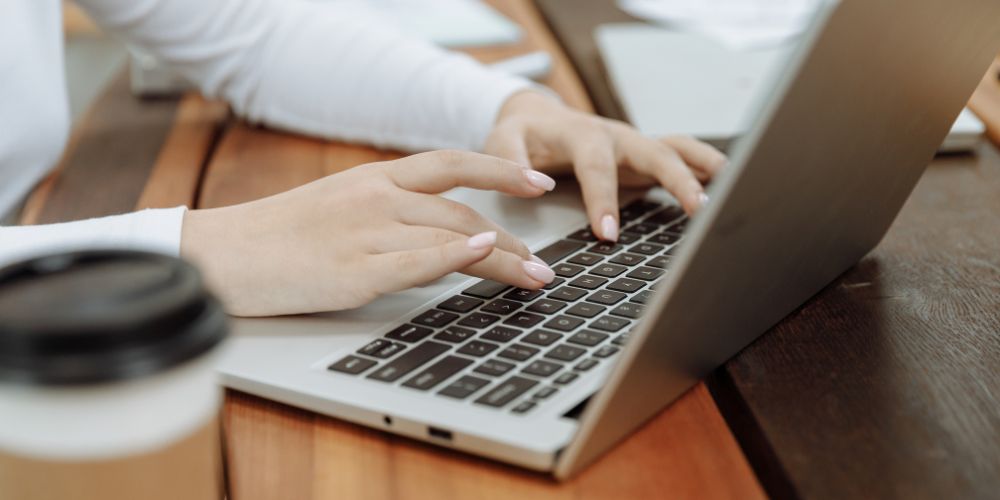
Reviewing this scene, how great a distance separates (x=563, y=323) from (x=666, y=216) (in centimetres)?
21

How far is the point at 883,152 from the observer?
0.53 metres

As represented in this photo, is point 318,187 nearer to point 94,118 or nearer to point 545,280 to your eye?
point 545,280

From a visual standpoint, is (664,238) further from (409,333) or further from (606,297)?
(409,333)

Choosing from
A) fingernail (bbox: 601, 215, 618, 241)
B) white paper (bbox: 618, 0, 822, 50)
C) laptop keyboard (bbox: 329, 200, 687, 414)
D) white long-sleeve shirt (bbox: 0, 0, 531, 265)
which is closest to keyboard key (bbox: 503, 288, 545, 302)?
laptop keyboard (bbox: 329, 200, 687, 414)

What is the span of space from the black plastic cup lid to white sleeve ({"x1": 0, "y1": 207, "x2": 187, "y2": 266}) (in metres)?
0.26

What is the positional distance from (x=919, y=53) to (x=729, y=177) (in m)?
0.19

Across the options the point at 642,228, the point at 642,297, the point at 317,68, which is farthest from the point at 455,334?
the point at 317,68

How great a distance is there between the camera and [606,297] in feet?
1.88

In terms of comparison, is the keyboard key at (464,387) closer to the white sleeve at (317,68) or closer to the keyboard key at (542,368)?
the keyboard key at (542,368)

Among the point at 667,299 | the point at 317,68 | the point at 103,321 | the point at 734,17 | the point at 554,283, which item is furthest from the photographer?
the point at 734,17

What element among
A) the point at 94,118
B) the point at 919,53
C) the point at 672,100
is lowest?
the point at 94,118

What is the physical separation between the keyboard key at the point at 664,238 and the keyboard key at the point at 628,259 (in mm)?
31

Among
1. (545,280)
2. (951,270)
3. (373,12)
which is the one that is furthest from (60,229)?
(373,12)

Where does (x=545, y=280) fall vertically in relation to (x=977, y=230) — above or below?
below
